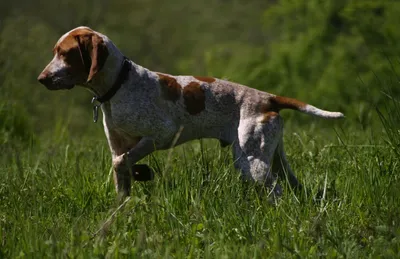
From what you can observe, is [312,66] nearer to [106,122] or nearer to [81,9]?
[106,122]

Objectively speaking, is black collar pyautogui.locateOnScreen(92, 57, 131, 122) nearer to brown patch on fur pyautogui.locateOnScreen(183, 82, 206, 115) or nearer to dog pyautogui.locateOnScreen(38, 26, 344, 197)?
dog pyautogui.locateOnScreen(38, 26, 344, 197)

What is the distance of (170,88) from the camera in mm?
4648

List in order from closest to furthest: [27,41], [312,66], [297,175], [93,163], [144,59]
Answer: [297,175]
[93,163]
[27,41]
[312,66]
[144,59]

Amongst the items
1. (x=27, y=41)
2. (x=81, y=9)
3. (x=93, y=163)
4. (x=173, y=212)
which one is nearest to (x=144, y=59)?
(x=81, y=9)

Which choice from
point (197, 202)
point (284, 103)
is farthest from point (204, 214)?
point (284, 103)

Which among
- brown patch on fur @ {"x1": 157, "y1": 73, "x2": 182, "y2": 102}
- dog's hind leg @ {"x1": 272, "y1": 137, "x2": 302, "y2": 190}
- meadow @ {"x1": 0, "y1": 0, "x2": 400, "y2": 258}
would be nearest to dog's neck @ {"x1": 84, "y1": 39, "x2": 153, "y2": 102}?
brown patch on fur @ {"x1": 157, "y1": 73, "x2": 182, "y2": 102}

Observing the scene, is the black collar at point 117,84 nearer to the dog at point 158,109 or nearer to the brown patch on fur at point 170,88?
the dog at point 158,109

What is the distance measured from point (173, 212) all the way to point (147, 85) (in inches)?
42.6

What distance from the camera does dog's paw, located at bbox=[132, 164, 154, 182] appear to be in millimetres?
4270

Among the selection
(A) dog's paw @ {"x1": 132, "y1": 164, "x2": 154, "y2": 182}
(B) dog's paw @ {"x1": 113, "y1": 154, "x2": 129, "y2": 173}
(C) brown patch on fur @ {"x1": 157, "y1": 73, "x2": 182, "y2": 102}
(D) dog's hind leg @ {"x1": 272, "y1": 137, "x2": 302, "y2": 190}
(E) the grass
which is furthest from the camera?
(D) dog's hind leg @ {"x1": 272, "y1": 137, "x2": 302, "y2": 190}

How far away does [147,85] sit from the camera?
4559 mm

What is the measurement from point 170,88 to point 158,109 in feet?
0.64

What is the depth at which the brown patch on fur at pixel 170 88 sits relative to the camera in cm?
462

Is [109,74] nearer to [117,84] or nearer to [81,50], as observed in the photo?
[117,84]
